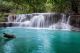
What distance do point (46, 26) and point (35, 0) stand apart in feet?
54.2

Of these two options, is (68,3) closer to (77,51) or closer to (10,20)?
(10,20)

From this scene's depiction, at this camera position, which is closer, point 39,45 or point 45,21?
point 39,45

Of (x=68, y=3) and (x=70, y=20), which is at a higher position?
(x=68, y=3)

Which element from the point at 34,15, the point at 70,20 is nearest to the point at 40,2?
the point at 70,20

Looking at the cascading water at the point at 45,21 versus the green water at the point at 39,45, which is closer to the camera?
the green water at the point at 39,45

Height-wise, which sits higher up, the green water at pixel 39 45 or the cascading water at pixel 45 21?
the cascading water at pixel 45 21

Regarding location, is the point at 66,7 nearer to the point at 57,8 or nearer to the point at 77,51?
the point at 57,8

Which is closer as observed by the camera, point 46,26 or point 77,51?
point 77,51

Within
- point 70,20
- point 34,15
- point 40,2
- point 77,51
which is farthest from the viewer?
point 34,15

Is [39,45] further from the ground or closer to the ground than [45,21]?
closer to the ground

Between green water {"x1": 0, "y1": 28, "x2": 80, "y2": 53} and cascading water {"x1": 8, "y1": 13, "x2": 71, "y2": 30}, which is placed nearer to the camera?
green water {"x1": 0, "y1": 28, "x2": 80, "y2": 53}

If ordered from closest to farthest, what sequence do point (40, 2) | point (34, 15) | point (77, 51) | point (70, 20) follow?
point (40, 2)
point (77, 51)
point (70, 20)
point (34, 15)

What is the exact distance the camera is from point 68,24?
22.6 m

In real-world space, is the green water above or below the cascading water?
below
